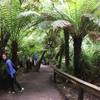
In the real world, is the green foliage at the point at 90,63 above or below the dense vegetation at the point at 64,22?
below

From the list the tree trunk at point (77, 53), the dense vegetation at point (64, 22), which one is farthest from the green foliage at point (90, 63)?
the tree trunk at point (77, 53)

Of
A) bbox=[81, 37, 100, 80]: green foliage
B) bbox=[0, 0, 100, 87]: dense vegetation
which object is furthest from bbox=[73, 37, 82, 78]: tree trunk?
bbox=[81, 37, 100, 80]: green foliage

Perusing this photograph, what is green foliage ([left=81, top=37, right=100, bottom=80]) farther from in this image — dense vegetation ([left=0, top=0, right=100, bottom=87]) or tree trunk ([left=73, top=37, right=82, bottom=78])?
tree trunk ([left=73, top=37, right=82, bottom=78])

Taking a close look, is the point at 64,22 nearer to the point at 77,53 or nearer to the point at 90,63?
the point at 77,53

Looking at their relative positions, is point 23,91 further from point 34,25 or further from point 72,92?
point 34,25

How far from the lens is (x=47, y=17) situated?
9.70 meters

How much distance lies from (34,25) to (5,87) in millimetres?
2957

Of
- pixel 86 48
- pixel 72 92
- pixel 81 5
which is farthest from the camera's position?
pixel 86 48

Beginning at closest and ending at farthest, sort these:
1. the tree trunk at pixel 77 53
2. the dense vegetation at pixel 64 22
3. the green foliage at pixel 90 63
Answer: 1. the dense vegetation at pixel 64 22
2. the tree trunk at pixel 77 53
3. the green foliage at pixel 90 63

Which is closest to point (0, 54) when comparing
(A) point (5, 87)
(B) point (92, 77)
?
(A) point (5, 87)

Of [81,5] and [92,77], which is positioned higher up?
[81,5]

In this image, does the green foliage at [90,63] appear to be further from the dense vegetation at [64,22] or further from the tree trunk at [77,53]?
the tree trunk at [77,53]

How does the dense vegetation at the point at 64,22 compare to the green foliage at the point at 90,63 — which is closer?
the dense vegetation at the point at 64,22

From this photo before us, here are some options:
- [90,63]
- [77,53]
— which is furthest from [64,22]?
[90,63]
